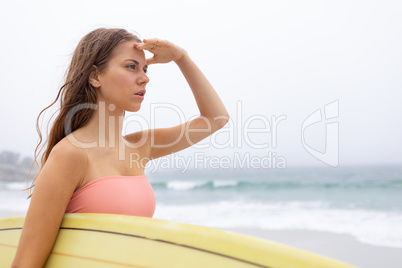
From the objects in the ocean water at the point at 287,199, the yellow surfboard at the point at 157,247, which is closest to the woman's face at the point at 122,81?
the yellow surfboard at the point at 157,247

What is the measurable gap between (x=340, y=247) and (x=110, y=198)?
182 inches

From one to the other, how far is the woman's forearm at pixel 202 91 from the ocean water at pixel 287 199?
14.0ft

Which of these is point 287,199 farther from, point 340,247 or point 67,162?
point 67,162

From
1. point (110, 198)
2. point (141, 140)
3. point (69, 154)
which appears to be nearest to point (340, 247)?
point (141, 140)

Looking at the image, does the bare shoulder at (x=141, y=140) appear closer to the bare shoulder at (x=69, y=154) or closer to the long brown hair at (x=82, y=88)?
the long brown hair at (x=82, y=88)

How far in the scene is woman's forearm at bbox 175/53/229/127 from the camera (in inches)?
68.9

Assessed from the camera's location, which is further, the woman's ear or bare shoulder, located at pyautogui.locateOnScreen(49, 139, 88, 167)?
the woman's ear

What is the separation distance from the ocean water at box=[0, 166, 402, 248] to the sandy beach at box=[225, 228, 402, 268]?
0.28 metres

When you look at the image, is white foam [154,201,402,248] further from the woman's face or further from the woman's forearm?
the woman's face

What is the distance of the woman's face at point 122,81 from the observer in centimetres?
144

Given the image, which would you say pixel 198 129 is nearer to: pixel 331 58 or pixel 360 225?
pixel 360 225

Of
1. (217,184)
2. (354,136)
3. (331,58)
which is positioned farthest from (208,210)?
(331,58)

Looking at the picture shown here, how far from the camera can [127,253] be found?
114 cm

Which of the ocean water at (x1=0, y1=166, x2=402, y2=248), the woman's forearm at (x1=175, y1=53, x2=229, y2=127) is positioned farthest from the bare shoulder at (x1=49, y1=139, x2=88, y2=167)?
the ocean water at (x1=0, y1=166, x2=402, y2=248)
